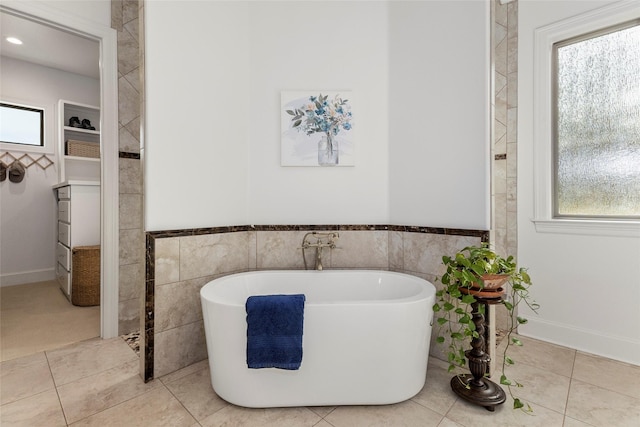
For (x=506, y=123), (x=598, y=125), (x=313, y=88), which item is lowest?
(x=598, y=125)

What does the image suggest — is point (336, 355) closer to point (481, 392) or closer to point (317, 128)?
point (481, 392)

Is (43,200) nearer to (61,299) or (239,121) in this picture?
(61,299)

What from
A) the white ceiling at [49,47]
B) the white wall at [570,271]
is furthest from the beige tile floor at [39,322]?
the white wall at [570,271]

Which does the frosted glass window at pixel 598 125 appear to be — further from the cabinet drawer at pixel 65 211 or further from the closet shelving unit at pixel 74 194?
the cabinet drawer at pixel 65 211

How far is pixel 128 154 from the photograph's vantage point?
8.24ft

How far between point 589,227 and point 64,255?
4955 mm

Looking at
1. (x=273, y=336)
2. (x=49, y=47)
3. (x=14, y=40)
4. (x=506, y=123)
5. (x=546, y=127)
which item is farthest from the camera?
(x=49, y=47)

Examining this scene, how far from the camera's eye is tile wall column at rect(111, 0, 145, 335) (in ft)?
8.06

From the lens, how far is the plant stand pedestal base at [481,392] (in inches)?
61.5

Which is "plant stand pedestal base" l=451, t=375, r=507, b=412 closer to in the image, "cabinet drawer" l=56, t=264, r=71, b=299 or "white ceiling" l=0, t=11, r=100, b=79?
"cabinet drawer" l=56, t=264, r=71, b=299

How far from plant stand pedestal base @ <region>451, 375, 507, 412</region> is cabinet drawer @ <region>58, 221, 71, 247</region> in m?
3.76

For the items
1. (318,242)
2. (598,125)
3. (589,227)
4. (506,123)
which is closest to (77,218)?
(318,242)

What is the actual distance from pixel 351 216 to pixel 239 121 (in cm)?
114

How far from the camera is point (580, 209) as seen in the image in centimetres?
228
